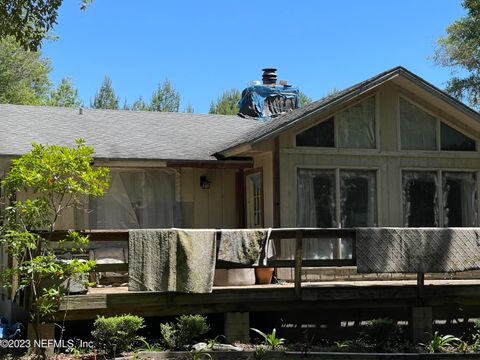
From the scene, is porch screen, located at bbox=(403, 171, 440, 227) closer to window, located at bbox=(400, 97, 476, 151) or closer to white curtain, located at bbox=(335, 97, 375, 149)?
window, located at bbox=(400, 97, 476, 151)

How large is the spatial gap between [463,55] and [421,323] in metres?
23.7

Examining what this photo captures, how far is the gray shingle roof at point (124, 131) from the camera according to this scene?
13578 mm

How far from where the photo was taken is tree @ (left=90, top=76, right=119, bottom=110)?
49.7 metres

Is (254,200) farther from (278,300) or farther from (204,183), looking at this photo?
(278,300)

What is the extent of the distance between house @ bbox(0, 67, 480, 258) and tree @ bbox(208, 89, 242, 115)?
33.9m

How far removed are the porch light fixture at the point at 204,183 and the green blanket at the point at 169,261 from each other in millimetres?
4267

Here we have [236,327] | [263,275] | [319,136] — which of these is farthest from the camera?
[319,136]

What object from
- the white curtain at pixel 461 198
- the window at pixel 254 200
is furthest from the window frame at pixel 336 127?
the white curtain at pixel 461 198

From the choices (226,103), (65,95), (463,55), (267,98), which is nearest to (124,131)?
(267,98)

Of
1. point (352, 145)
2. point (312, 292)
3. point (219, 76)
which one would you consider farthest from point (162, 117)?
point (219, 76)

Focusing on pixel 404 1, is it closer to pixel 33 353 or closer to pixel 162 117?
pixel 162 117

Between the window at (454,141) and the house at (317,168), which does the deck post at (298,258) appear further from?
the window at (454,141)

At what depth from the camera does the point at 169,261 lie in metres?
9.82

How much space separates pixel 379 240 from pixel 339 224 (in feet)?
8.74
